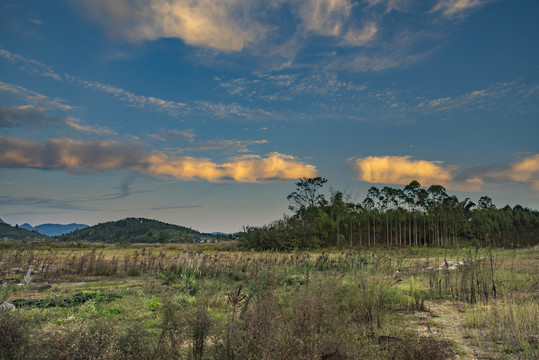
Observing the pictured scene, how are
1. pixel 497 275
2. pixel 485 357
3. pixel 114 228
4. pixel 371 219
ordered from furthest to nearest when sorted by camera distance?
pixel 114 228 < pixel 371 219 < pixel 497 275 < pixel 485 357

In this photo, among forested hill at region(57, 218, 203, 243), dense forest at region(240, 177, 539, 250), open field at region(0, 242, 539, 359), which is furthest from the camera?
forested hill at region(57, 218, 203, 243)

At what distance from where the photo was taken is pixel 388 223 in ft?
189

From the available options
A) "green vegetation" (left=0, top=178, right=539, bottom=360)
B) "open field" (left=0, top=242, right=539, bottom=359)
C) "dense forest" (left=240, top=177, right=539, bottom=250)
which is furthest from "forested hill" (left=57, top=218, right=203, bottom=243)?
"open field" (left=0, top=242, right=539, bottom=359)

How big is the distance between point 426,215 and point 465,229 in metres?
7.90

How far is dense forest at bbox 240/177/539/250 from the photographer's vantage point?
44344 millimetres

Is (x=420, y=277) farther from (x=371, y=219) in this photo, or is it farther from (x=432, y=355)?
(x=371, y=219)

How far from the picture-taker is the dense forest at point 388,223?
44344mm

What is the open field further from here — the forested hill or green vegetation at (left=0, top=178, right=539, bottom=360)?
the forested hill

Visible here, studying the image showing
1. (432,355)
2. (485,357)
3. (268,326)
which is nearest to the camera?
(268,326)

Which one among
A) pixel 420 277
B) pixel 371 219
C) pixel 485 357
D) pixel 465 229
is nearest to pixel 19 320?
pixel 485 357

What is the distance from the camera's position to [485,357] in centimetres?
503

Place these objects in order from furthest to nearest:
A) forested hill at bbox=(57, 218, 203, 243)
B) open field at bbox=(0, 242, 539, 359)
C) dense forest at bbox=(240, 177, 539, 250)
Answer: forested hill at bbox=(57, 218, 203, 243) → dense forest at bbox=(240, 177, 539, 250) → open field at bbox=(0, 242, 539, 359)

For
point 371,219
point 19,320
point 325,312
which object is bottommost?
point 325,312

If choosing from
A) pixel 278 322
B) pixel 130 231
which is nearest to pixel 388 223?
pixel 278 322
